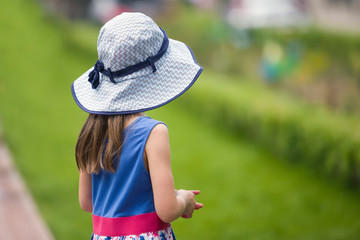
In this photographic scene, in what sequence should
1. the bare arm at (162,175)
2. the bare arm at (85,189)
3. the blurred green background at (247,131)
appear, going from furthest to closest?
the blurred green background at (247,131) < the bare arm at (85,189) < the bare arm at (162,175)

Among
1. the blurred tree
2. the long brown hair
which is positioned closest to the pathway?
the long brown hair

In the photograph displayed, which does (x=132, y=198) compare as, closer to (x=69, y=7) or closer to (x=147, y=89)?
(x=147, y=89)

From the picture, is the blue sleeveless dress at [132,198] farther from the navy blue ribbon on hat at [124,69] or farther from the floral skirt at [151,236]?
the navy blue ribbon on hat at [124,69]

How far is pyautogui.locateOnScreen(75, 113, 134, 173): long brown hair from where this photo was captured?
1888 millimetres

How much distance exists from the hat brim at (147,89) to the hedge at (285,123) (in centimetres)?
269

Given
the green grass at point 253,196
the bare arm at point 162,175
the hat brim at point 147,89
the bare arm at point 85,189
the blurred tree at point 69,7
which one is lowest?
the green grass at point 253,196

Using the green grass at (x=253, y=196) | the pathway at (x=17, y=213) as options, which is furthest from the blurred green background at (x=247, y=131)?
the pathway at (x=17, y=213)

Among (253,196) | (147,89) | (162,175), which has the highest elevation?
(147,89)

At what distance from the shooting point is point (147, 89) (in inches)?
74.7

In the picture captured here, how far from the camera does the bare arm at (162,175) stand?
1.76 m

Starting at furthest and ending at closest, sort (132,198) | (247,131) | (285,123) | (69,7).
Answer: (69,7)
(247,131)
(285,123)
(132,198)

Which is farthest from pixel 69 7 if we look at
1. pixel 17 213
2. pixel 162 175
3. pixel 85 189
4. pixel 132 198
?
pixel 162 175

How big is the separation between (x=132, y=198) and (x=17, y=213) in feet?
8.95

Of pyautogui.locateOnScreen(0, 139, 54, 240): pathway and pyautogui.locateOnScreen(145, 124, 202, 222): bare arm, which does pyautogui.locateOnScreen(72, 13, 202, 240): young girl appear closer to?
pyautogui.locateOnScreen(145, 124, 202, 222): bare arm
